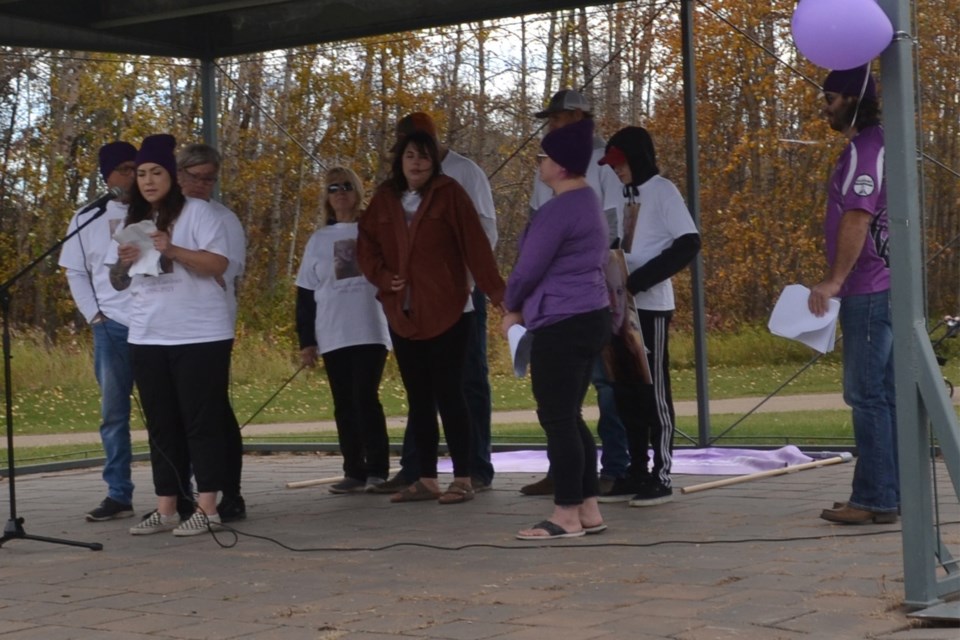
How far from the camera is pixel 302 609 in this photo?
482cm

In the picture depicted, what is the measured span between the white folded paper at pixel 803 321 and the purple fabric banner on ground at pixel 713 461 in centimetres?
237

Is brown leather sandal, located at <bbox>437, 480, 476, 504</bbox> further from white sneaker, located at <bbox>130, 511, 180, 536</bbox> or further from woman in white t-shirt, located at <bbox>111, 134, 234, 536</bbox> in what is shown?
white sneaker, located at <bbox>130, 511, 180, 536</bbox>

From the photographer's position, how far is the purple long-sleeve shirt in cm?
598

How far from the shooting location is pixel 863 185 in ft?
19.8

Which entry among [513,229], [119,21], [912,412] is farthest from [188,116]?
[912,412]

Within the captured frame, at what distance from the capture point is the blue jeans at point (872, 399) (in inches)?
240

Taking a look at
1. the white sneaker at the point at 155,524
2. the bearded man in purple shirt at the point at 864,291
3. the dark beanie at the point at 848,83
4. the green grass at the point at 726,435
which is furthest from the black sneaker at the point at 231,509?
the green grass at the point at 726,435

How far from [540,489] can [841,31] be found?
11.9 feet

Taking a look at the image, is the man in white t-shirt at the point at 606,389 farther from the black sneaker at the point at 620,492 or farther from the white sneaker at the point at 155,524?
the white sneaker at the point at 155,524

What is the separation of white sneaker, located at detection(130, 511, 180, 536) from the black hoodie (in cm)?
243

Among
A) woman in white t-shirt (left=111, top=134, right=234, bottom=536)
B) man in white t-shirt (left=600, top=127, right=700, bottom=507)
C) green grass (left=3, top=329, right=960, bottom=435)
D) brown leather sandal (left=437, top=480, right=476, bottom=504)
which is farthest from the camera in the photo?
green grass (left=3, top=329, right=960, bottom=435)

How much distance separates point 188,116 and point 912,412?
18.5 m

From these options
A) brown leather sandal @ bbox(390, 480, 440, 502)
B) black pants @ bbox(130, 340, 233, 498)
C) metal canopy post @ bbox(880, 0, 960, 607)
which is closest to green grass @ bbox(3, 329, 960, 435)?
brown leather sandal @ bbox(390, 480, 440, 502)

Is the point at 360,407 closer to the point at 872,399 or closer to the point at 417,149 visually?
the point at 417,149
